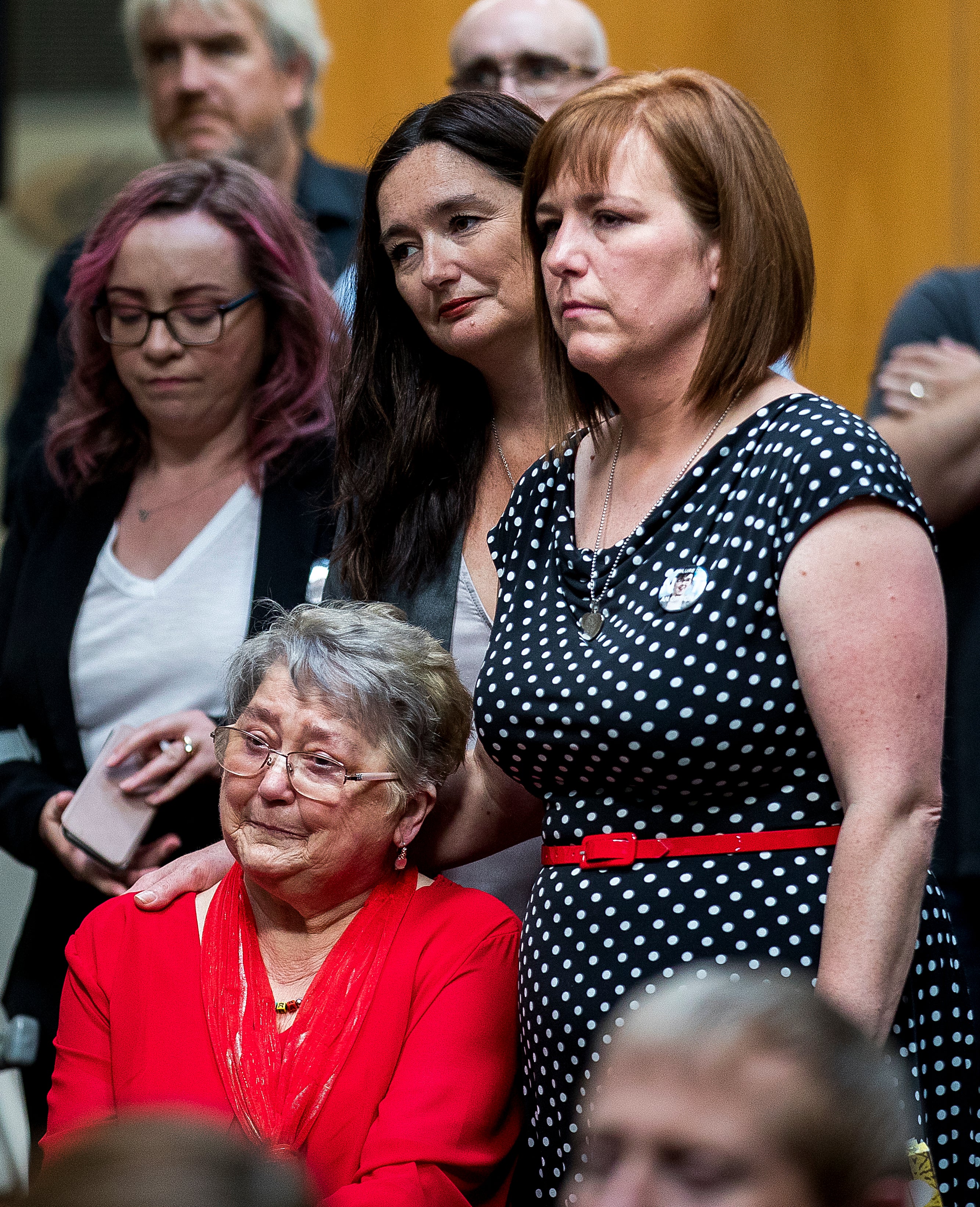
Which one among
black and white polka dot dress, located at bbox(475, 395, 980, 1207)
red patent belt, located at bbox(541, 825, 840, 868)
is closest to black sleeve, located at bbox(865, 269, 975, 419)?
black and white polka dot dress, located at bbox(475, 395, 980, 1207)

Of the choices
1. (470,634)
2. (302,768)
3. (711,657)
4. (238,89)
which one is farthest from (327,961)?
(238,89)

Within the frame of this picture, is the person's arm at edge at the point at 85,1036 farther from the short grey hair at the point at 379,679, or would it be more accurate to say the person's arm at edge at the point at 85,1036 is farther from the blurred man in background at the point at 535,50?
the blurred man in background at the point at 535,50

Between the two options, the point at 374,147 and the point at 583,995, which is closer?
the point at 583,995

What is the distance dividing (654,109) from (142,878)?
3.63 ft

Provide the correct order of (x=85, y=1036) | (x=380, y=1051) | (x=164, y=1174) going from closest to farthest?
(x=164, y=1174), (x=380, y=1051), (x=85, y=1036)

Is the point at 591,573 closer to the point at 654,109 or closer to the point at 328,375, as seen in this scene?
the point at 654,109

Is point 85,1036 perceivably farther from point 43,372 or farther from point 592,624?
point 43,372

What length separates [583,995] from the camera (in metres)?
1.63

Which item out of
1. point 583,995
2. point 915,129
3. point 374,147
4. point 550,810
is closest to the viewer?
point 583,995

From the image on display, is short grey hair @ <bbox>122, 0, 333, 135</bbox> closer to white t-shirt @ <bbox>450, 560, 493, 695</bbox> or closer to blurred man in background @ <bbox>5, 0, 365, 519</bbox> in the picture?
blurred man in background @ <bbox>5, 0, 365, 519</bbox>

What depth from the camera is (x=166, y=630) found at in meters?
2.33

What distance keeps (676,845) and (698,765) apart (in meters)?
0.09

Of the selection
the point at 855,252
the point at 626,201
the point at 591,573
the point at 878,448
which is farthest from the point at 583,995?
the point at 855,252

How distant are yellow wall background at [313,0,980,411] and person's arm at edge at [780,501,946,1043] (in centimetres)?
227
